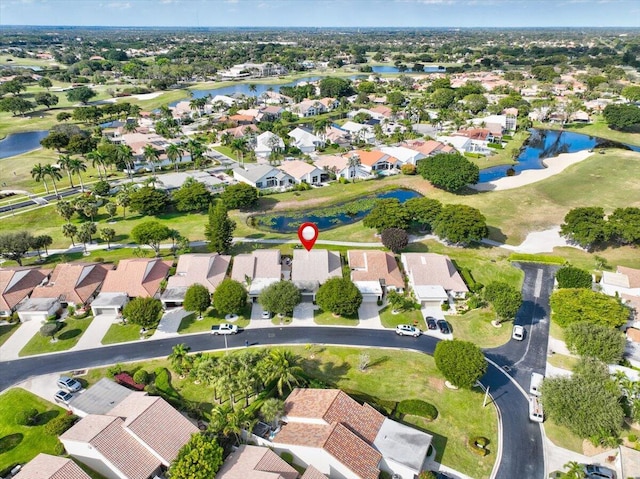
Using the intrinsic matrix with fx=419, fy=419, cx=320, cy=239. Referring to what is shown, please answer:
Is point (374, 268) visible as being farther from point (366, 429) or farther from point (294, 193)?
point (294, 193)

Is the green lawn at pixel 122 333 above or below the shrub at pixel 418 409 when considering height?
below

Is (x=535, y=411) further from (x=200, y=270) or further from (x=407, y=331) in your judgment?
(x=200, y=270)

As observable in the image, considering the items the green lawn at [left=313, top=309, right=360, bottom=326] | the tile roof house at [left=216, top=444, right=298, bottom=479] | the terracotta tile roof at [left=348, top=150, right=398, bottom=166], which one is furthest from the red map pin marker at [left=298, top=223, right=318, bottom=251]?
the terracotta tile roof at [left=348, top=150, right=398, bottom=166]

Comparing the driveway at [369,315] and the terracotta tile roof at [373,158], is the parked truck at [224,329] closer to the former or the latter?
A: the driveway at [369,315]

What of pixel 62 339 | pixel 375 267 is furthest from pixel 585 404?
pixel 62 339

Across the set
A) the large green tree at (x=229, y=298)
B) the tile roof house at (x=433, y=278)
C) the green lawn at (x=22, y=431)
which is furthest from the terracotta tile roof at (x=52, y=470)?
the tile roof house at (x=433, y=278)

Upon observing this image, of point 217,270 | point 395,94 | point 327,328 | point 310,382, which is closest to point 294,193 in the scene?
point 217,270

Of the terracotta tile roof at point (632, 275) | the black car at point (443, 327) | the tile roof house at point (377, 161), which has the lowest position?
the black car at point (443, 327)
